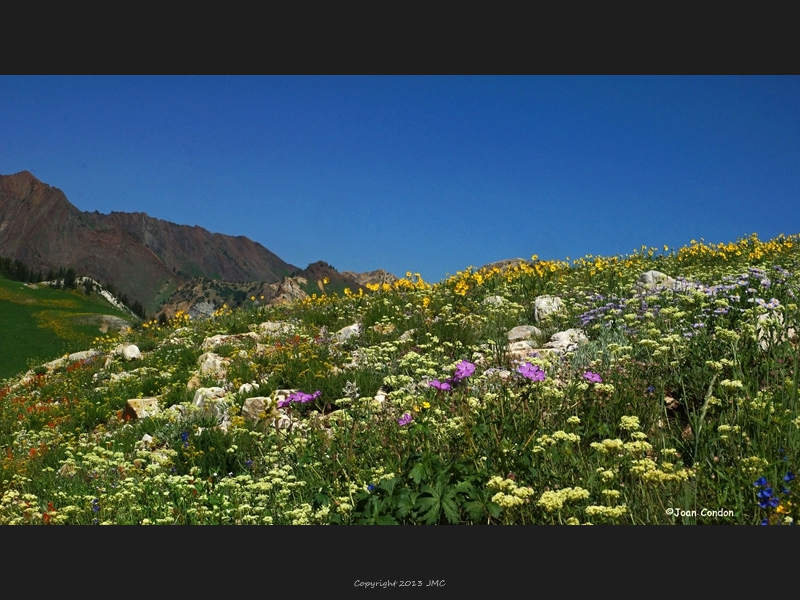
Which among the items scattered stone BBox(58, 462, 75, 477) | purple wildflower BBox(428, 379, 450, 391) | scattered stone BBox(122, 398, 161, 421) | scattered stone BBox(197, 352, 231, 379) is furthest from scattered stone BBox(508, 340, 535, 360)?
scattered stone BBox(122, 398, 161, 421)

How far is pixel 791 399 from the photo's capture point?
3717 millimetres

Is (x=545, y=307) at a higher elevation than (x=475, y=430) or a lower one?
higher

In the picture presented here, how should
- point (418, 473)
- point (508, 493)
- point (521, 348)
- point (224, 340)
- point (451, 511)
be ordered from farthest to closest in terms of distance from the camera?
1. point (224, 340)
2. point (521, 348)
3. point (418, 473)
4. point (508, 493)
5. point (451, 511)

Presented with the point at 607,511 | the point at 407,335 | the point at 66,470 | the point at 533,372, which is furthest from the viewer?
the point at 407,335

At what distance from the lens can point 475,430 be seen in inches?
146

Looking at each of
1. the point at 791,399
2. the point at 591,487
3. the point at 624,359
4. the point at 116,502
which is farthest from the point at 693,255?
the point at 116,502

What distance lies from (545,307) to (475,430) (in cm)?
497

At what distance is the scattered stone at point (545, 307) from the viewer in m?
8.09

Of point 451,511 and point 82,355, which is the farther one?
point 82,355

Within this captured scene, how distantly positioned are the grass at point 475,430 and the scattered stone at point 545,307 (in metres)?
0.18

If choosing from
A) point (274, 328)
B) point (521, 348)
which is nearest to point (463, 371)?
point (521, 348)

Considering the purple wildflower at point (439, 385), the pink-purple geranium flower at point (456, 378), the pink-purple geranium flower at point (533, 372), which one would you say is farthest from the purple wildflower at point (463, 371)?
the pink-purple geranium flower at point (533, 372)

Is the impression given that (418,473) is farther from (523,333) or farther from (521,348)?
(523,333)
